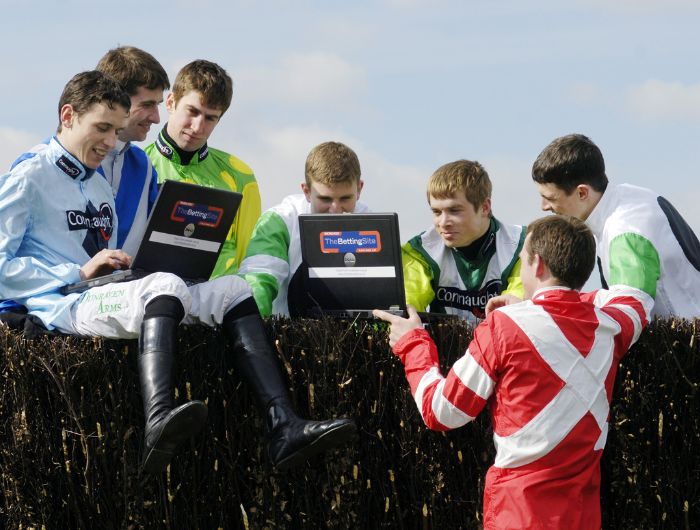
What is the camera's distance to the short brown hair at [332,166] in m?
5.96

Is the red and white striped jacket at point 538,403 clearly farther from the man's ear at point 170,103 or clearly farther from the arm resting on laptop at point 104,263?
the man's ear at point 170,103

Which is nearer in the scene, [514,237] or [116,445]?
[116,445]

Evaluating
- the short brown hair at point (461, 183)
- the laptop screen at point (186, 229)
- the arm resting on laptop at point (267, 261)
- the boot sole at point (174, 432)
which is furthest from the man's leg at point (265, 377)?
the short brown hair at point (461, 183)

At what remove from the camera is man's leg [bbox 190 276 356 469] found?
4.56 meters

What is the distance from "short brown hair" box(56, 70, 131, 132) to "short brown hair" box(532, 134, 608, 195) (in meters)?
2.29

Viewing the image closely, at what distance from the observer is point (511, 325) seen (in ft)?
13.3

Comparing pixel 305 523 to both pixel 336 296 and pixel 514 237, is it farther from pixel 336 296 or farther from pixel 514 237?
pixel 514 237

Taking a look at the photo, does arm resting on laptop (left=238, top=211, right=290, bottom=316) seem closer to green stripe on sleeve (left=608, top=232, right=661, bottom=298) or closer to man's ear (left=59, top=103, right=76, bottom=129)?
man's ear (left=59, top=103, right=76, bottom=129)

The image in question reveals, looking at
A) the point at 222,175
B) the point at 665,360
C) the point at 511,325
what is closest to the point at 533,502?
the point at 511,325

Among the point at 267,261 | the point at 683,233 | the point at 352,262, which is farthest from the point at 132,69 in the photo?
the point at 683,233

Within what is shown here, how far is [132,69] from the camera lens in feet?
20.4

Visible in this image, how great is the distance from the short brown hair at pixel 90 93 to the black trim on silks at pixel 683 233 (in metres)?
2.95

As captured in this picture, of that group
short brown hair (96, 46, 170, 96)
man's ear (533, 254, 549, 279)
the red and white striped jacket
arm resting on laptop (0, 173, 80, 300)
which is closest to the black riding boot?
arm resting on laptop (0, 173, 80, 300)

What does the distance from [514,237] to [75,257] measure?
7.58 feet
